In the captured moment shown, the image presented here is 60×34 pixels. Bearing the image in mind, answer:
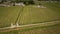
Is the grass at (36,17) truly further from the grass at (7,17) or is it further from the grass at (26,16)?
the grass at (7,17)

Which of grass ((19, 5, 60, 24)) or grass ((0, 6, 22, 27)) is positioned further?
grass ((19, 5, 60, 24))

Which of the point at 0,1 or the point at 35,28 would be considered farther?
the point at 0,1

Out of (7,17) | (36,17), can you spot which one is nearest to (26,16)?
(36,17)

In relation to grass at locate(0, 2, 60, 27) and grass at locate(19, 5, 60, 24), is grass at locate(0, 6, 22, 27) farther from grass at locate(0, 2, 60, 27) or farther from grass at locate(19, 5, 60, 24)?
grass at locate(19, 5, 60, 24)

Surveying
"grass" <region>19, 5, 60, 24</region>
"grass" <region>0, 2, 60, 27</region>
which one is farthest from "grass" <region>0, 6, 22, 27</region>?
"grass" <region>19, 5, 60, 24</region>

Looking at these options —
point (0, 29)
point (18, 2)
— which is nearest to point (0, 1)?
point (18, 2)

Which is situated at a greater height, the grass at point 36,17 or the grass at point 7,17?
the grass at point 7,17

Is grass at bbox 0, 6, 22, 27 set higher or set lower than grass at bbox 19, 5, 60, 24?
higher

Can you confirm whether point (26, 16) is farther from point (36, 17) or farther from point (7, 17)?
point (7, 17)

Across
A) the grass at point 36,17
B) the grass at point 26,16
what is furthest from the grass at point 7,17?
the grass at point 36,17

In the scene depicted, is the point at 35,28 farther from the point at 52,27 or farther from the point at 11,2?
the point at 11,2

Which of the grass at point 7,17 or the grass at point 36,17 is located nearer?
the grass at point 7,17
